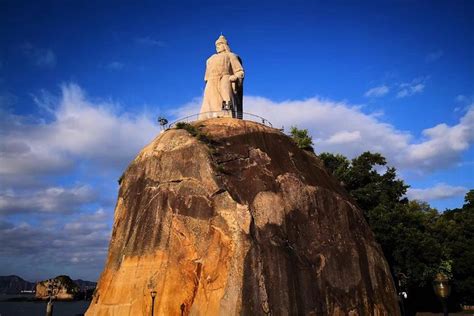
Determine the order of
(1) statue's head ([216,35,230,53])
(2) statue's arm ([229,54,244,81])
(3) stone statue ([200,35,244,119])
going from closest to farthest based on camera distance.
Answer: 1. (3) stone statue ([200,35,244,119])
2. (2) statue's arm ([229,54,244,81])
3. (1) statue's head ([216,35,230,53])

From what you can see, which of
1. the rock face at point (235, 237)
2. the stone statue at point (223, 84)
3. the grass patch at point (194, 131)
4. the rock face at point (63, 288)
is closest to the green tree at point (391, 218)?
the rock face at point (235, 237)

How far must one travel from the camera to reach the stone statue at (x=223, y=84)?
3178 cm

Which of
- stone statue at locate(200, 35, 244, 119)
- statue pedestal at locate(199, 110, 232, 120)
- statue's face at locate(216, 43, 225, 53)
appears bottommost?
statue pedestal at locate(199, 110, 232, 120)

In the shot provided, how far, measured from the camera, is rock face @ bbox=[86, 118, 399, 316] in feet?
70.8

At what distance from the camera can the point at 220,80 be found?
32844mm

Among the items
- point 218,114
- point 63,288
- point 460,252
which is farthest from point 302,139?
point 63,288

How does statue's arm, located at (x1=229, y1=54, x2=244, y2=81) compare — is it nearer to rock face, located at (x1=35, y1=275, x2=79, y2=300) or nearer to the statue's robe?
the statue's robe

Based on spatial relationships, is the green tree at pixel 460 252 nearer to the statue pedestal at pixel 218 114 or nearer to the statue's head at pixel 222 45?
the statue pedestal at pixel 218 114

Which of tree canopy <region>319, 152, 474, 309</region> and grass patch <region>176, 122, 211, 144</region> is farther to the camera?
tree canopy <region>319, 152, 474, 309</region>

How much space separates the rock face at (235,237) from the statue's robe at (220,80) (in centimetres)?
396

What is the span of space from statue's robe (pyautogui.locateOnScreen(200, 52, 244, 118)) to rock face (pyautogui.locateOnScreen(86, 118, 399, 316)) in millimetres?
3964

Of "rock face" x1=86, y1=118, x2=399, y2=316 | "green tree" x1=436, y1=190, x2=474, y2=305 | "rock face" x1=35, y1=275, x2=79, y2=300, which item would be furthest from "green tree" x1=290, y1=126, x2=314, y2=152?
"rock face" x1=35, y1=275, x2=79, y2=300

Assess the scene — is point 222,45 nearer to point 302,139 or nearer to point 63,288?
point 302,139

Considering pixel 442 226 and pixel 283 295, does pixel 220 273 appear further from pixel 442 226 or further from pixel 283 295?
pixel 442 226
